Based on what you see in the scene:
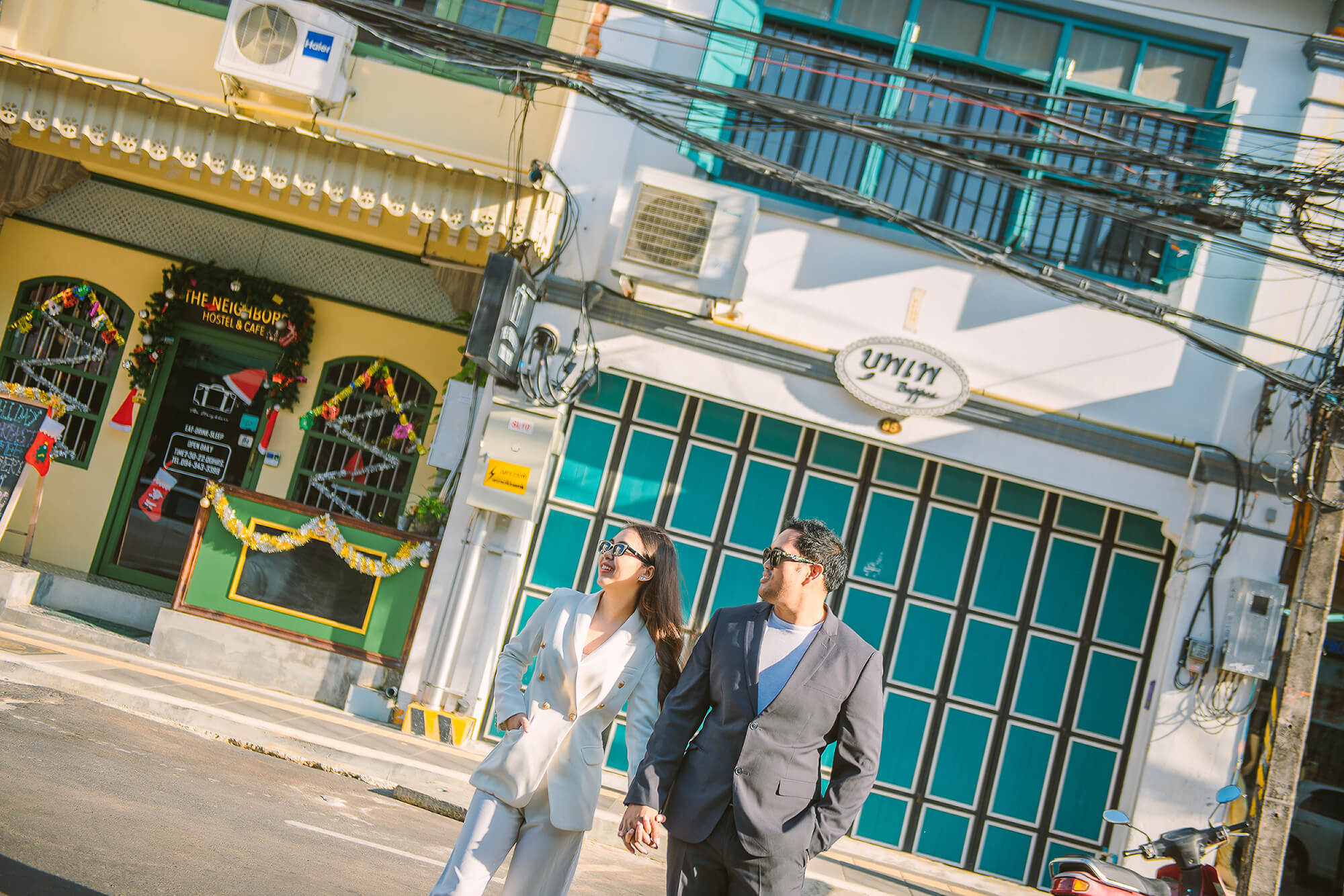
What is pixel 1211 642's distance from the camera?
8.80m

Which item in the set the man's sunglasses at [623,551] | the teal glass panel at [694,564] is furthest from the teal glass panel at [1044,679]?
the man's sunglasses at [623,551]

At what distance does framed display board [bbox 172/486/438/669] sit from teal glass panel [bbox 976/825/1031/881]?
5.42 meters

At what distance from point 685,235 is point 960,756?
522cm

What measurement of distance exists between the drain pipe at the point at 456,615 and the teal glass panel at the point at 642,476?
1253 mm

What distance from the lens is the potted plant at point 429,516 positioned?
9.59 metres

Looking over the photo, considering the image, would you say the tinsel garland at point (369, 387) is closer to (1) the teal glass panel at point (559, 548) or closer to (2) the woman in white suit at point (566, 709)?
(1) the teal glass panel at point (559, 548)

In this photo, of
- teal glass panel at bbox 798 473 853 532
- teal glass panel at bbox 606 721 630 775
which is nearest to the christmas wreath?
teal glass panel at bbox 606 721 630 775

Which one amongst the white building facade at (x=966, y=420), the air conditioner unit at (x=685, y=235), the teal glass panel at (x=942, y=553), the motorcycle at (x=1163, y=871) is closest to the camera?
the motorcycle at (x=1163, y=871)

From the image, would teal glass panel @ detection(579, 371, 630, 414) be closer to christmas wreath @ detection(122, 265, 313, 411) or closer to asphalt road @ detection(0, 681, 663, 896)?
christmas wreath @ detection(122, 265, 313, 411)

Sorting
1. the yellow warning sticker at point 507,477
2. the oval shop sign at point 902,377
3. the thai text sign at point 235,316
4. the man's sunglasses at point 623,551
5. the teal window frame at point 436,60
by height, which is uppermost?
the teal window frame at point 436,60

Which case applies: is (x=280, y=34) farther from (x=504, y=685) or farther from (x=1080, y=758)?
(x=1080, y=758)

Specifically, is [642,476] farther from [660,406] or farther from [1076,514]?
[1076,514]

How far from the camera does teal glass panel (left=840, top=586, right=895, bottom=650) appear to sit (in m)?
9.64

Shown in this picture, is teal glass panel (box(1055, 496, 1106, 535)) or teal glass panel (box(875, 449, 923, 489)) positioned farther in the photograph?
teal glass panel (box(875, 449, 923, 489))
